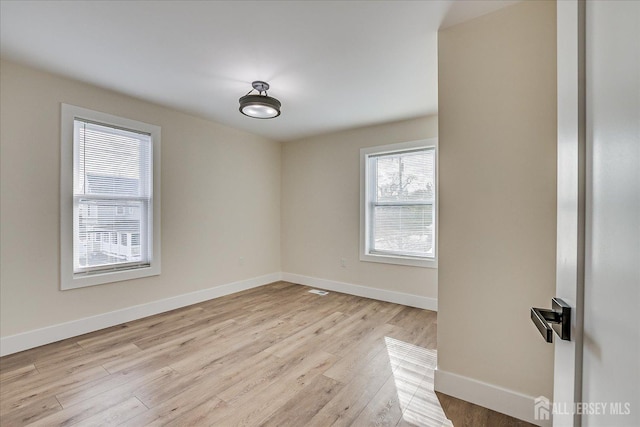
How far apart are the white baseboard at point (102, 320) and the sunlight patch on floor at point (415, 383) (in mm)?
2515

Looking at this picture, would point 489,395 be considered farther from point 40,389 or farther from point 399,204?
point 40,389

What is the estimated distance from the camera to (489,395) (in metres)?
1.79

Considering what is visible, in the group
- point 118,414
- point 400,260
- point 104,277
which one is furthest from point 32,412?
point 400,260

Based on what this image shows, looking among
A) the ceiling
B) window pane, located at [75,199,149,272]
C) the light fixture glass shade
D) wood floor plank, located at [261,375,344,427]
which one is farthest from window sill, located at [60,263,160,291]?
wood floor plank, located at [261,375,344,427]

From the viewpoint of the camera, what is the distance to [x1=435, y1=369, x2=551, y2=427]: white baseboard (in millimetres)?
1686

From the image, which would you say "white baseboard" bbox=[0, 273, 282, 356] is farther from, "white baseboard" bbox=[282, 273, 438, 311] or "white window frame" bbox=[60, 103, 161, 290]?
"white baseboard" bbox=[282, 273, 438, 311]

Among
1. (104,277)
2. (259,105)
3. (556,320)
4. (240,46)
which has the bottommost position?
(104,277)

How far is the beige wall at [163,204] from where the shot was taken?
8.15ft

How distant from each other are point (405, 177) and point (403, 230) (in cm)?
74

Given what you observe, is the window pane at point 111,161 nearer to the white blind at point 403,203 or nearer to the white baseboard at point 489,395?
the white blind at point 403,203

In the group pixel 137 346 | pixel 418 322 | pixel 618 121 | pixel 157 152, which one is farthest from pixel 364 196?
pixel 618 121

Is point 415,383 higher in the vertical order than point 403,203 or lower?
lower

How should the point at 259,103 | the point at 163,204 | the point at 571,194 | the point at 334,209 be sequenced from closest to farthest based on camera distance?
the point at 571,194
the point at 259,103
the point at 163,204
the point at 334,209

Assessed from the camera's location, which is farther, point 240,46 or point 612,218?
point 240,46
